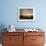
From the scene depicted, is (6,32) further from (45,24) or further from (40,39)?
(45,24)

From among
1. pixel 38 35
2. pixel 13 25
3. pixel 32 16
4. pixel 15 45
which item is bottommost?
pixel 15 45

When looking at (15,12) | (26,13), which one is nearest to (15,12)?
(15,12)

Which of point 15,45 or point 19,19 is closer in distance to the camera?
point 15,45

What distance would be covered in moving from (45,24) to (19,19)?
2.90 ft

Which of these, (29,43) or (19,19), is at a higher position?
(19,19)

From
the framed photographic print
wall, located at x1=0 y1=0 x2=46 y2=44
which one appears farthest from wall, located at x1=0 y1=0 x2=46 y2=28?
the framed photographic print

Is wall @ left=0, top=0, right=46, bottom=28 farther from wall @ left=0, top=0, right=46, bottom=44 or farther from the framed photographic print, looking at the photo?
the framed photographic print

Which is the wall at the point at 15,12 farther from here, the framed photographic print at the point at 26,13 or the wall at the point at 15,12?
the framed photographic print at the point at 26,13

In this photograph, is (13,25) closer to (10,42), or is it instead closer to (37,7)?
(10,42)

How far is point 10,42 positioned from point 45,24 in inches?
52.9

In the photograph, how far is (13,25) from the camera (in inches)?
168

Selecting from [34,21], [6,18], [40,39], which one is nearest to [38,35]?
[40,39]

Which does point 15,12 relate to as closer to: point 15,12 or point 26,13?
point 15,12

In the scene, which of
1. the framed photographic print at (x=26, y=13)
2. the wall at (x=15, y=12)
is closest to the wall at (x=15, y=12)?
the wall at (x=15, y=12)
